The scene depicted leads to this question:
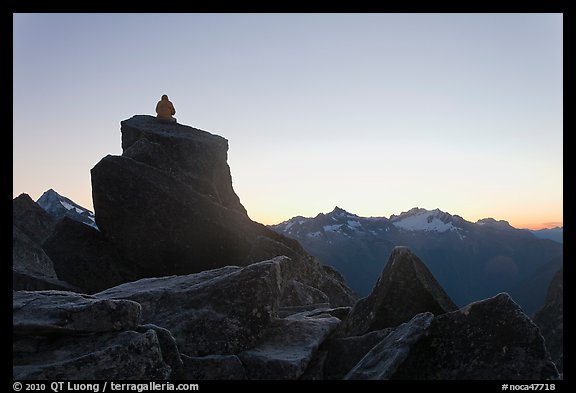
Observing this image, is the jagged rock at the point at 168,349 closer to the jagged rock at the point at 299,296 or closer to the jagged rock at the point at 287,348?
the jagged rock at the point at 287,348

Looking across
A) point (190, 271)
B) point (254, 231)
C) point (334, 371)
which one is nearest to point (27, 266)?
point (190, 271)

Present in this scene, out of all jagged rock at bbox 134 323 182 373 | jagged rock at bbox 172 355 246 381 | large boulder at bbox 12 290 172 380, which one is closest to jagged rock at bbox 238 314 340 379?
jagged rock at bbox 172 355 246 381

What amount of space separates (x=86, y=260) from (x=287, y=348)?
20276mm

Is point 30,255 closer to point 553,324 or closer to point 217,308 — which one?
point 217,308

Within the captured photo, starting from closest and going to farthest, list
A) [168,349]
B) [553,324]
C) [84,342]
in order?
[84,342] → [168,349] → [553,324]

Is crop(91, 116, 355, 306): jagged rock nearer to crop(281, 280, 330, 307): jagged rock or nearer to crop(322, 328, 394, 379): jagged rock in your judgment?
crop(281, 280, 330, 307): jagged rock

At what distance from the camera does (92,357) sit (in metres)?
10.3

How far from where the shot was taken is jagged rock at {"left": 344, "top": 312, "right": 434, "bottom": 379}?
36.6 feet

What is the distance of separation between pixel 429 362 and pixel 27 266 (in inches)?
935

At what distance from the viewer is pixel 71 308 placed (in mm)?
11023

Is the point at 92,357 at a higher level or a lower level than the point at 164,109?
lower

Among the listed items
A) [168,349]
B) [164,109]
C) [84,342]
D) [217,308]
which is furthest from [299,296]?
[164,109]

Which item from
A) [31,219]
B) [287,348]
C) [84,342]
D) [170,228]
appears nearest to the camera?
[84,342]

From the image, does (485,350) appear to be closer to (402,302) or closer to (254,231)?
(402,302)
